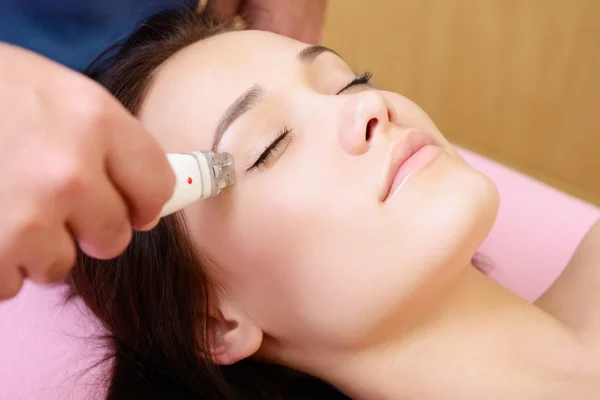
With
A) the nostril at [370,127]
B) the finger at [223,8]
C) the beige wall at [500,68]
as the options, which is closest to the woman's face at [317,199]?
the nostril at [370,127]

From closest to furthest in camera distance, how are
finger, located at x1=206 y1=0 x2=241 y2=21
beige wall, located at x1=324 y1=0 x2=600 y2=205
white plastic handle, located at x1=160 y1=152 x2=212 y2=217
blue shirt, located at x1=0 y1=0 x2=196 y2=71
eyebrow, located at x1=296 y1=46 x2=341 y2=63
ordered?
white plastic handle, located at x1=160 y1=152 x2=212 y2=217
eyebrow, located at x1=296 y1=46 x2=341 y2=63
blue shirt, located at x1=0 y1=0 x2=196 y2=71
finger, located at x1=206 y1=0 x2=241 y2=21
beige wall, located at x1=324 y1=0 x2=600 y2=205

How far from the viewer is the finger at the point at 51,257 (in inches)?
16.1

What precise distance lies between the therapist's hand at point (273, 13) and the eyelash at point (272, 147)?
1.63 feet

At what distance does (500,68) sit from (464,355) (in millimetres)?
1288

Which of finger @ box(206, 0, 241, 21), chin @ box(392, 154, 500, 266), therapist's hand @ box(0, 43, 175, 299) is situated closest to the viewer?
therapist's hand @ box(0, 43, 175, 299)

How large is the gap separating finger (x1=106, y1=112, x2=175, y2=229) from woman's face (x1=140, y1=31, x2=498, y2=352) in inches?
9.8

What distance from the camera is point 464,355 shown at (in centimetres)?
74

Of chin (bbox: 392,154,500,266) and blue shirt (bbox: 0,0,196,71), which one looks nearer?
chin (bbox: 392,154,500,266)

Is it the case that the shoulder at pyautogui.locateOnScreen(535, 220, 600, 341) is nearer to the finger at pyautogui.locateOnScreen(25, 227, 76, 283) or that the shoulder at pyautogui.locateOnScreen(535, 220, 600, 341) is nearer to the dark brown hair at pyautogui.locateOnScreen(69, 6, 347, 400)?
the dark brown hair at pyautogui.locateOnScreen(69, 6, 347, 400)

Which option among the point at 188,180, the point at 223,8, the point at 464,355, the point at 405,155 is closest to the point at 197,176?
the point at 188,180

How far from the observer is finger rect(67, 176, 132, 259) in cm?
42

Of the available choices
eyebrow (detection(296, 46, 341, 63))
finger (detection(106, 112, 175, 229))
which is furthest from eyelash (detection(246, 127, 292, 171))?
finger (detection(106, 112, 175, 229))

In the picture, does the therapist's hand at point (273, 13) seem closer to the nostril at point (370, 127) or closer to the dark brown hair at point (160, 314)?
the dark brown hair at point (160, 314)

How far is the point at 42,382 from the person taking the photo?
93 centimetres
